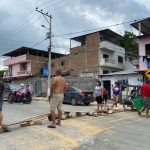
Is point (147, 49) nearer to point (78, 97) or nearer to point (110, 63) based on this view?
point (78, 97)

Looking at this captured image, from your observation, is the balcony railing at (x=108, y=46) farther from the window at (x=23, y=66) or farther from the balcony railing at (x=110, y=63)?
the window at (x=23, y=66)

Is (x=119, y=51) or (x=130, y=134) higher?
(x=119, y=51)

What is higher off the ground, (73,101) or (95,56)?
(95,56)

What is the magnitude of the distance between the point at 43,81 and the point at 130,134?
36976 millimetres

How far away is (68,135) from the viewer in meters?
9.64

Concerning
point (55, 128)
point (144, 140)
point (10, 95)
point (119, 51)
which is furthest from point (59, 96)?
point (119, 51)

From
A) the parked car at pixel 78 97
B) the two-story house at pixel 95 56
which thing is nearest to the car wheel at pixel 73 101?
the parked car at pixel 78 97

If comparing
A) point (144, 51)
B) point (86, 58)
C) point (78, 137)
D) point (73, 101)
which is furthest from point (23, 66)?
point (78, 137)

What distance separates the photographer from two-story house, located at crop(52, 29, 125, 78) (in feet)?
149

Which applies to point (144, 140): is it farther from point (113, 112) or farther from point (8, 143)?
point (113, 112)

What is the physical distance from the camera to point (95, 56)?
4584 centimetres

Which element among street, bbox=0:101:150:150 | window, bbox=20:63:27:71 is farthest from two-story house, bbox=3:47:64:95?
street, bbox=0:101:150:150

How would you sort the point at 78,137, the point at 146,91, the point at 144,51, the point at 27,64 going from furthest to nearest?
the point at 27,64 < the point at 144,51 < the point at 146,91 < the point at 78,137

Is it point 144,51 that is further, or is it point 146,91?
point 144,51
